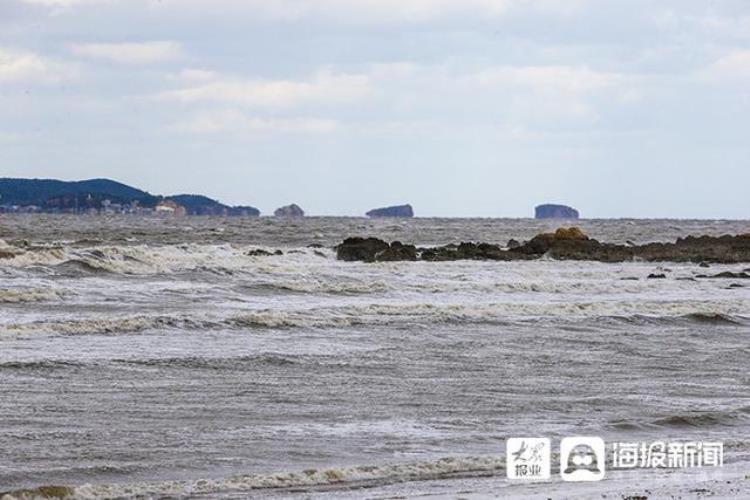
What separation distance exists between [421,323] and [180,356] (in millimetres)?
7165

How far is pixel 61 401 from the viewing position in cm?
1426

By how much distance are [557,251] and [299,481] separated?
41979 mm

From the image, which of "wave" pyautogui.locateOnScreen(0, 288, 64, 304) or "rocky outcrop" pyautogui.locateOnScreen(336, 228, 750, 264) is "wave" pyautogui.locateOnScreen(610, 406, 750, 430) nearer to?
"wave" pyautogui.locateOnScreen(0, 288, 64, 304)

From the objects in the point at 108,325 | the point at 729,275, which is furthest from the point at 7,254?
the point at 729,275

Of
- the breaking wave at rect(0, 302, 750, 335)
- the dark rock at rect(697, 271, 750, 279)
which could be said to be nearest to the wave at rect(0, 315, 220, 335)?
the breaking wave at rect(0, 302, 750, 335)

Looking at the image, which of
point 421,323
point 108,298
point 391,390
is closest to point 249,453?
point 391,390

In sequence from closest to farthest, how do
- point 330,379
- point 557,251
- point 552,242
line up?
point 330,379 < point 557,251 < point 552,242

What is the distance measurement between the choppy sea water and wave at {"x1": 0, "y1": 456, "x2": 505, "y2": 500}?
3 cm

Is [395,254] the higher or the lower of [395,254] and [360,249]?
the lower

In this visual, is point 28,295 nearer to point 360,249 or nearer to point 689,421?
point 689,421

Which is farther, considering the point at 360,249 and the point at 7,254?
the point at 360,249

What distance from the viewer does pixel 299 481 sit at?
10859 mm

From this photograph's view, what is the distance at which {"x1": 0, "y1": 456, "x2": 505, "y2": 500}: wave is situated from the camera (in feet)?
33.6

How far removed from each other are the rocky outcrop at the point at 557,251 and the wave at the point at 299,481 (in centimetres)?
3571
